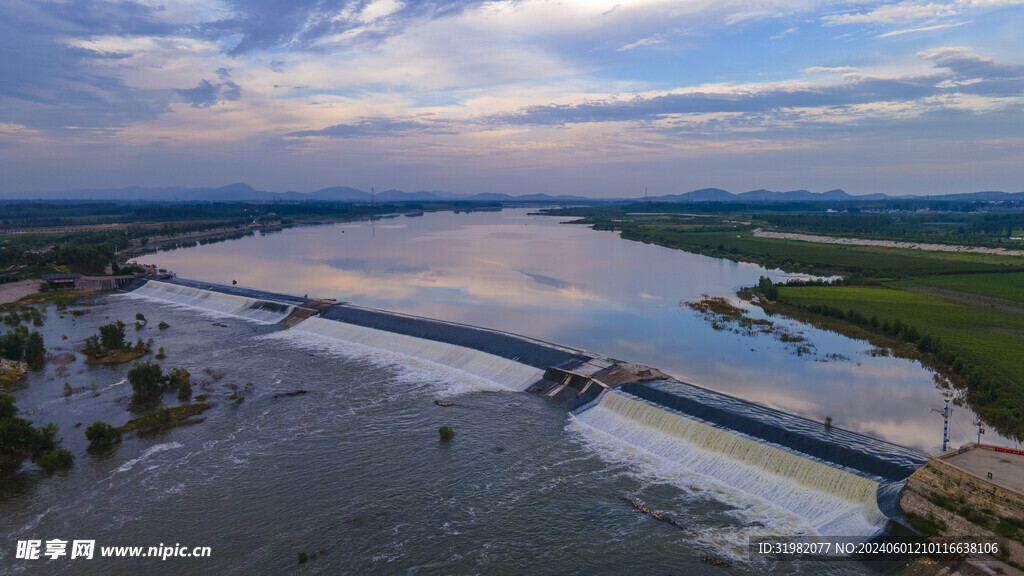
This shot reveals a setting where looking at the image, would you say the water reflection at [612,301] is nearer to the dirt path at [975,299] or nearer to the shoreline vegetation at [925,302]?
the shoreline vegetation at [925,302]

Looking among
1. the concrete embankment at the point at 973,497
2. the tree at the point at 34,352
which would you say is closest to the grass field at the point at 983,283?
the concrete embankment at the point at 973,497

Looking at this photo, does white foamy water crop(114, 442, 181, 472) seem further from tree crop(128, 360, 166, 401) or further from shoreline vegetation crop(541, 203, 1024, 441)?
shoreline vegetation crop(541, 203, 1024, 441)

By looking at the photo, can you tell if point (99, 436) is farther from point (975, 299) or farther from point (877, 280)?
point (877, 280)

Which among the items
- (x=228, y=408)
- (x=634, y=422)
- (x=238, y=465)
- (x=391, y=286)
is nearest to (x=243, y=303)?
(x=391, y=286)

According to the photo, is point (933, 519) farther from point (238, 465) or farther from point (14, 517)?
point (14, 517)

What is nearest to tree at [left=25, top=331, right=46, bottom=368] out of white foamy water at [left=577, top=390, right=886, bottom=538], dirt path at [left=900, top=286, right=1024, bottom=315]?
white foamy water at [left=577, top=390, right=886, bottom=538]
